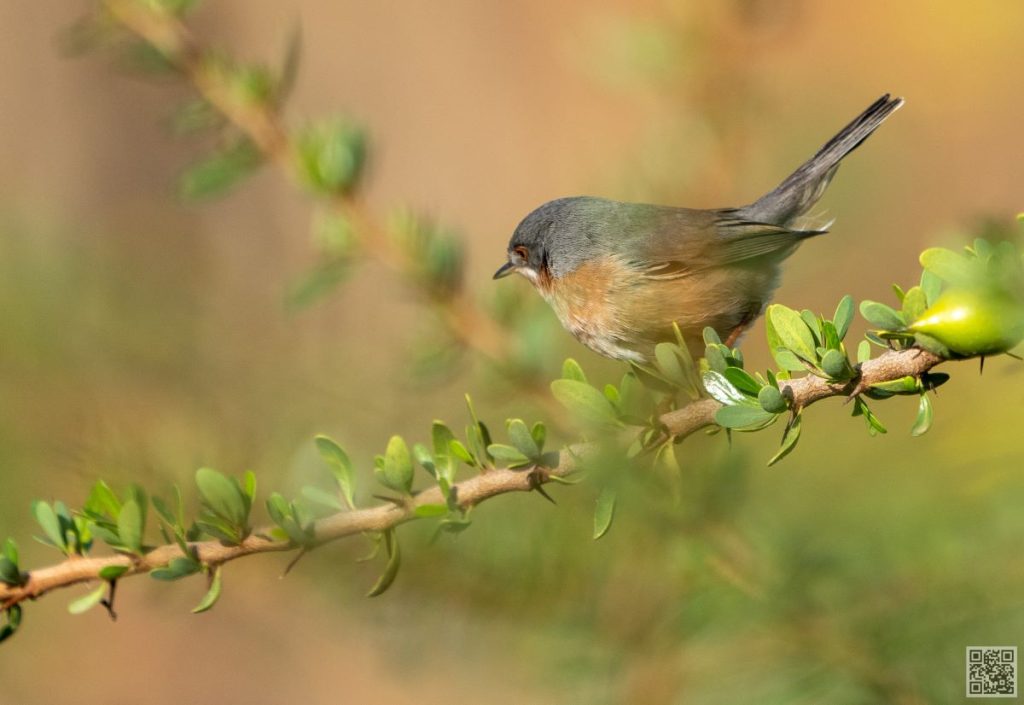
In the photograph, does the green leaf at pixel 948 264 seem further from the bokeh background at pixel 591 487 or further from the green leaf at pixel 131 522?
the green leaf at pixel 131 522

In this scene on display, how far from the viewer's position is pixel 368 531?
1237 mm

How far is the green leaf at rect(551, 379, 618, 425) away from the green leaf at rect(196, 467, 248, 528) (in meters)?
0.42

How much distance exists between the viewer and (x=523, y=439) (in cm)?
123

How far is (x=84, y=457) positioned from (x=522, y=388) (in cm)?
88

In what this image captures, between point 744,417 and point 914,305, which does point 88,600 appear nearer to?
point 744,417

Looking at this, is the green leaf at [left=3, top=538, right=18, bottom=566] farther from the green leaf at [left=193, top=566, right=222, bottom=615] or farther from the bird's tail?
the bird's tail

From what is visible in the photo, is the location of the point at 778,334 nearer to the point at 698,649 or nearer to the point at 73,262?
the point at 698,649

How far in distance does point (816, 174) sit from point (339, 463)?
2.27 meters

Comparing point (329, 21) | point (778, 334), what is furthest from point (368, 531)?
point (329, 21)

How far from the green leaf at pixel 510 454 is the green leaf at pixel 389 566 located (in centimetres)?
16

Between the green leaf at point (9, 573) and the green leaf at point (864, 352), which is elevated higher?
the green leaf at point (864, 352)

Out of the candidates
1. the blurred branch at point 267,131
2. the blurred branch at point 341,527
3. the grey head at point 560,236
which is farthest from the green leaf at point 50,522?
the grey head at point 560,236

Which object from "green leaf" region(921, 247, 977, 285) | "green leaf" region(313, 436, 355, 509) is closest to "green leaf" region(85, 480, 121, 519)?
"green leaf" region(313, 436, 355, 509)

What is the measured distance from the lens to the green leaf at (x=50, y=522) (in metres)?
1.25
